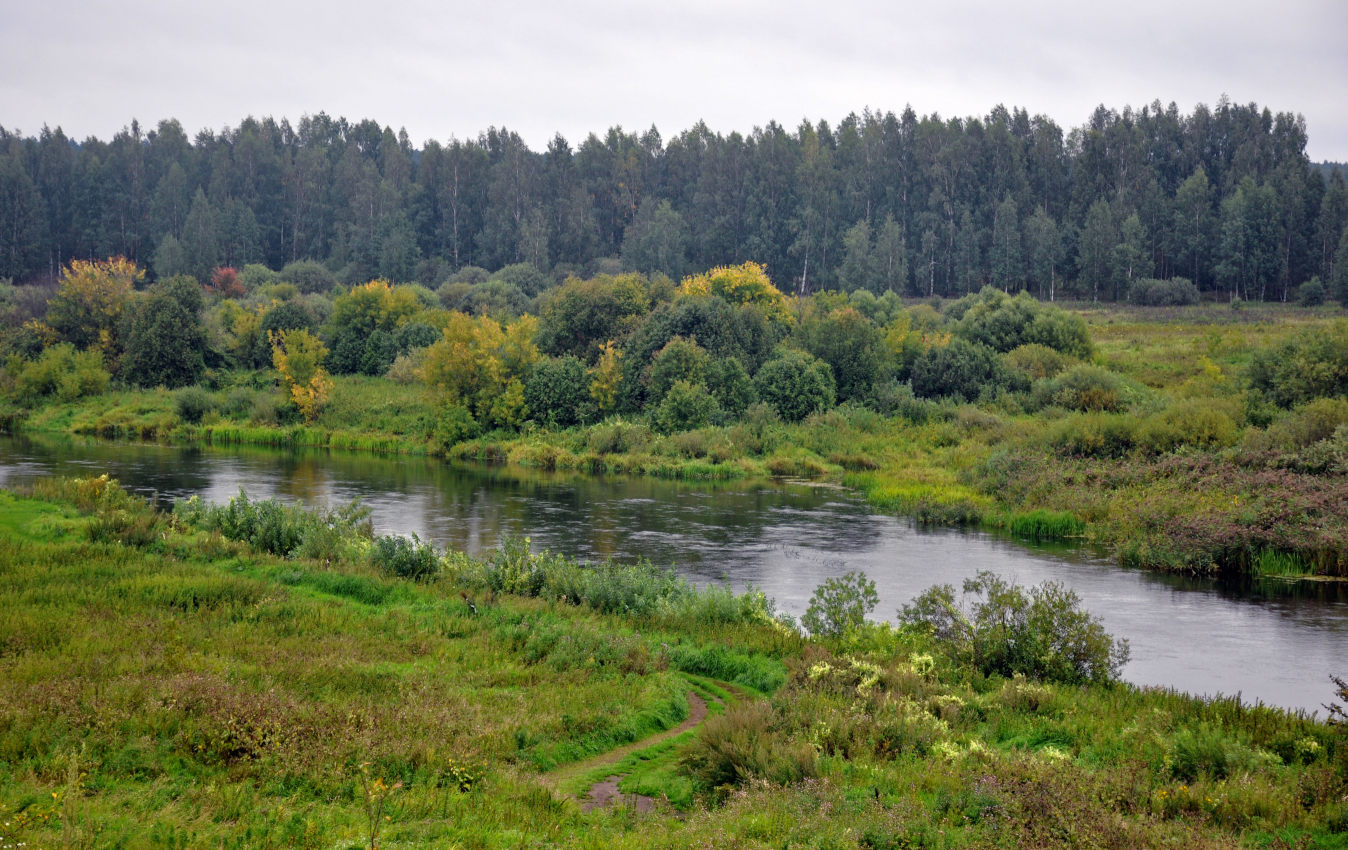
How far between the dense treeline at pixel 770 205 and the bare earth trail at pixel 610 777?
8258 centimetres

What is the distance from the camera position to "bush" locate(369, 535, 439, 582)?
19.7 m

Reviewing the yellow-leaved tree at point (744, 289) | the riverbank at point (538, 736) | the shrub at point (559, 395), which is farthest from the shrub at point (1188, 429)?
the shrub at point (559, 395)

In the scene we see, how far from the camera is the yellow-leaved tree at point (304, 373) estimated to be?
59.0 m

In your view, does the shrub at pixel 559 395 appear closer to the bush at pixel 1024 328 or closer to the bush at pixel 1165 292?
the bush at pixel 1024 328

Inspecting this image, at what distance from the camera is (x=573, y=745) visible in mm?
10766

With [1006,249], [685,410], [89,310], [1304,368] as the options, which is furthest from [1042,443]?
[89,310]

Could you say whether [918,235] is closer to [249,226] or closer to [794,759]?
[249,226]

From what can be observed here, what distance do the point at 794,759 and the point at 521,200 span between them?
369ft

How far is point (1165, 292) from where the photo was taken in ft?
288

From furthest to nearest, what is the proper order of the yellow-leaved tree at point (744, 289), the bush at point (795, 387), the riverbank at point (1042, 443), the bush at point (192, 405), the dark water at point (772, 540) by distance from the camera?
the yellow-leaved tree at point (744, 289) < the bush at point (192, 405) < the bush at point (795, 387) < the riverbank at point (1042, 443) < the dark water at point (772, 540)

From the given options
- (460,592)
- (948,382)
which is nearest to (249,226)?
(948,382)

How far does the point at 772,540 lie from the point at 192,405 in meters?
45.0

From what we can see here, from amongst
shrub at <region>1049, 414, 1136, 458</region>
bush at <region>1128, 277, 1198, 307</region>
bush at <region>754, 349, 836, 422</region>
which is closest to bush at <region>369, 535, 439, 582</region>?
shrub at <region>1049, 414, 1136, 458</region>

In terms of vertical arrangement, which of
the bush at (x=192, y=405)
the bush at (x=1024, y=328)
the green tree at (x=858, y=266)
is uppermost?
the green tree at (x=858, y=266)
